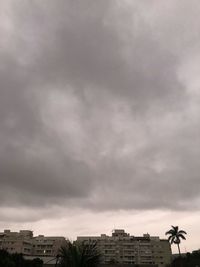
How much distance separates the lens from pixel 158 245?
196 m

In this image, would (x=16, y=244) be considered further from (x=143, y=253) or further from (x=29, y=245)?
(x=143, y=253)

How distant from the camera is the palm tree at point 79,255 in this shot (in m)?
21.8

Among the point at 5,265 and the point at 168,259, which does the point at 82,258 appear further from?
the point at 168,259

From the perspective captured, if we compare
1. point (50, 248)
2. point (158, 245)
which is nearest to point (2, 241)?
point (50, 248)

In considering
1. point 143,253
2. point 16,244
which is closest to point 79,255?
point 16,244

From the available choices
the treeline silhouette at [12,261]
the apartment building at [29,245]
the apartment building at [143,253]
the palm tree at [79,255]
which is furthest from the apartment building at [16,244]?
the palm tree at [79,255]

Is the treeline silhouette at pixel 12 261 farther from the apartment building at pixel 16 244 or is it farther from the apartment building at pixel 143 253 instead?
the apartment building at pixel 143 253

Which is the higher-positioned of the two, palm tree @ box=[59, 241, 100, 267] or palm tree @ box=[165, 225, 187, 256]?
palm tree @ box=[165, 225, 187, 256]

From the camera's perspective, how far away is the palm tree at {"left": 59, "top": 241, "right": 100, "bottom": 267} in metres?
21.8

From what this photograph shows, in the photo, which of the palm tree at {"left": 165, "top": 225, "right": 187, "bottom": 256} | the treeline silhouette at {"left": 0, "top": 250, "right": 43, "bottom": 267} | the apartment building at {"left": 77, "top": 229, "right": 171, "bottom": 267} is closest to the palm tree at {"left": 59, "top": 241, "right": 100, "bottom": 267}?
the treeline silhouette at {"left": 0, "top": 250, "right": 43, "bottom": 267}

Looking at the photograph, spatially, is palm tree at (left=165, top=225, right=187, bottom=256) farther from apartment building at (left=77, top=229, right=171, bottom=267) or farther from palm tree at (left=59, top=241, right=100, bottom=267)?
palm tree at (left=59, top=241, right=100, bottom=267)

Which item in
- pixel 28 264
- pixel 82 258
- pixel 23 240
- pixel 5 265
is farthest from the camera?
pixel 23 240

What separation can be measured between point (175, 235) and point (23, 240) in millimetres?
82796

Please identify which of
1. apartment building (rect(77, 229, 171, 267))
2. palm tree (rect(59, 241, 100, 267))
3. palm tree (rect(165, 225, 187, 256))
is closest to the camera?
palm tree (rect(59, 241, 100, 267))
